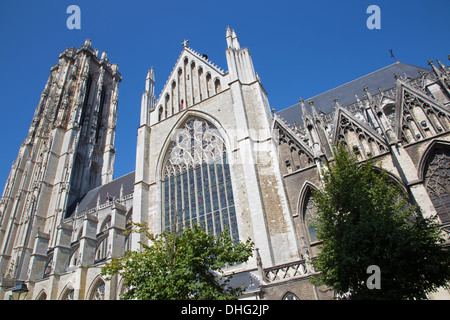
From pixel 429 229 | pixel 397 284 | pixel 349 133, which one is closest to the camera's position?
pixel 397 284

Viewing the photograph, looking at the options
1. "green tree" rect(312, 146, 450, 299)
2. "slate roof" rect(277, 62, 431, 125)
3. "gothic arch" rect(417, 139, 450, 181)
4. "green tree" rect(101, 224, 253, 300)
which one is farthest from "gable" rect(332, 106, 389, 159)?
"green tree" rect(101, 224, 253, 300)

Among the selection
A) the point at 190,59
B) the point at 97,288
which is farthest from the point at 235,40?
the point at 97,288

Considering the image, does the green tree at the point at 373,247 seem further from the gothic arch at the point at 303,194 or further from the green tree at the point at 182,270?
the gothic arch at the point at 303,194

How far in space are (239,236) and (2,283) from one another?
20433mm

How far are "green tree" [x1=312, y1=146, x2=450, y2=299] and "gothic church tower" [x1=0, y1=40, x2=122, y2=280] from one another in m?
19.5

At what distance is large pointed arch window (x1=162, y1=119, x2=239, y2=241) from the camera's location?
48.8ft

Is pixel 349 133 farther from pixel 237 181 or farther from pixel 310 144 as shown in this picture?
pixel 237 181

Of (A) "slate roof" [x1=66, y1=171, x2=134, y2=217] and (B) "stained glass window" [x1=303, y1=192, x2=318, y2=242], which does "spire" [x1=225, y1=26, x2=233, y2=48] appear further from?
(A) "slate roof" [x1=66, y1=171, x2=134, y2=217]

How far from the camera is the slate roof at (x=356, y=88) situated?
1836 centimetres

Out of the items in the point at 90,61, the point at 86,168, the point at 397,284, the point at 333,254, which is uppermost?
the point at 90,61

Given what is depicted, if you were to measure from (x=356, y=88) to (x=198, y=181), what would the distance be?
11273 millimetres

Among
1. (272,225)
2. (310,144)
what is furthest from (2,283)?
(310,144)

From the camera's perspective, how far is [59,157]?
3481 cm

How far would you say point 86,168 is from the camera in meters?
36.7
